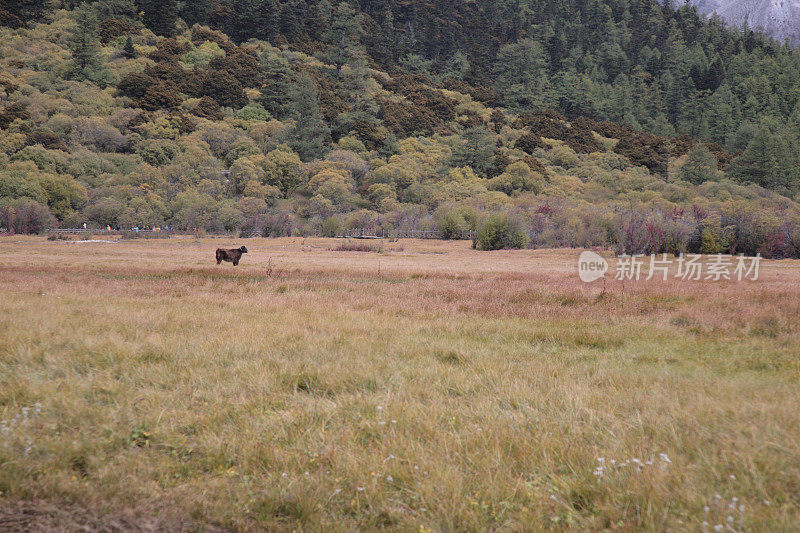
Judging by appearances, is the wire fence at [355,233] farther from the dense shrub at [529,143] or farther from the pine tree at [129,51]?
the pine tree at [129,51]

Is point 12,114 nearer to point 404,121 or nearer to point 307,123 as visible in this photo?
point 307,123

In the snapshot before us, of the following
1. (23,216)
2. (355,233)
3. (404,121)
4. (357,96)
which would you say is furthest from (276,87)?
(23,216)

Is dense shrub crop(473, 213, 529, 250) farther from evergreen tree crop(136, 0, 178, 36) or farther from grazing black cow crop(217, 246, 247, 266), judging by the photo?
evergreen tree crop(136, 0, 178, 36)

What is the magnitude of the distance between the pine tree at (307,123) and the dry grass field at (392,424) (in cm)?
7825

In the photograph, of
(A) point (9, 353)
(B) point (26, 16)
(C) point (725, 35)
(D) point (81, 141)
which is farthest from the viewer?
(C) point (725, 35)

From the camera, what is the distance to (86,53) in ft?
297

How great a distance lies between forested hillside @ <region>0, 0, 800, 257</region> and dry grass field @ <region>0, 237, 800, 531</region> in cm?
3429

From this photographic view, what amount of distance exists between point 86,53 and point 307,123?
167ft

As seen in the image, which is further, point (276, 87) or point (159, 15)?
point (159, 15)

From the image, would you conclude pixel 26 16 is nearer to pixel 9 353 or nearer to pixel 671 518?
pixel 9 353

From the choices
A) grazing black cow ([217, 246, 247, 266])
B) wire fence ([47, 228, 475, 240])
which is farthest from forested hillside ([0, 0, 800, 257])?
grazing black cow ([217, 246, 247, 266])

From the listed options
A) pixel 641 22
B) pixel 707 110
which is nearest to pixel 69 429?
pixel 707 110

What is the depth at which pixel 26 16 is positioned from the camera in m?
108

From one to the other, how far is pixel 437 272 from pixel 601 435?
1749cm
